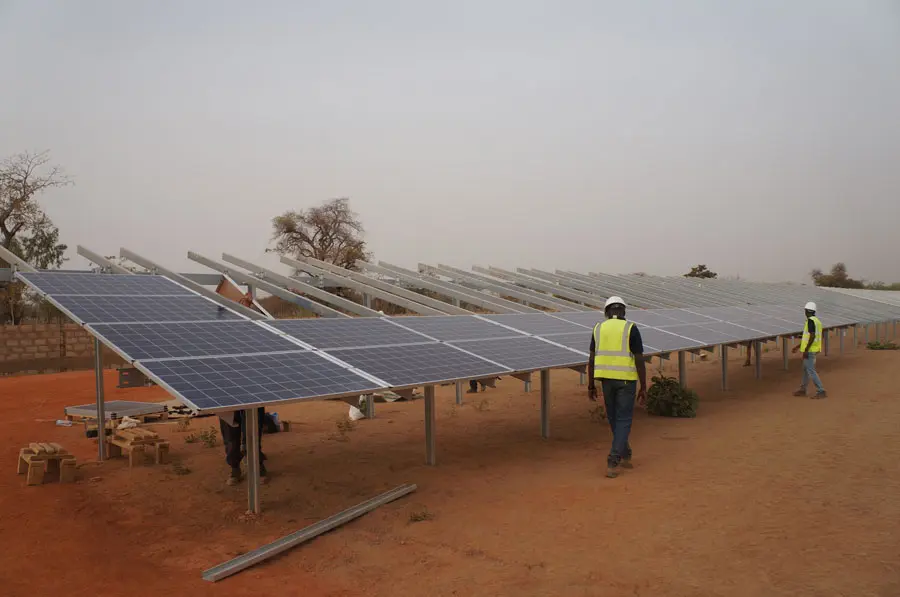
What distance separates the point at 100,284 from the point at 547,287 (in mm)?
12906

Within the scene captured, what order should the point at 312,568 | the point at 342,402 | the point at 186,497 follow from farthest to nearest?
the point at 342,402
the point at 186,497
the point at 312,568

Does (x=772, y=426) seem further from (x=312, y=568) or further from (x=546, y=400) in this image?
(x=312, y=568)

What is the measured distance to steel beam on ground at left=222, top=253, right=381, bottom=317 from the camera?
12.0m

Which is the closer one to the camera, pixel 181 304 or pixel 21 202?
pixel 181 304

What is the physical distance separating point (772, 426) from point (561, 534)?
705 centimetres

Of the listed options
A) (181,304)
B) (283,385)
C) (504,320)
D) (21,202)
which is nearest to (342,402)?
(504,320)

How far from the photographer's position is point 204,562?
6.02 m

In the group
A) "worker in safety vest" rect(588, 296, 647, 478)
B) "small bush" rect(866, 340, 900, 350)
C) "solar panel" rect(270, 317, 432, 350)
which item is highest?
"solar panel" rect(270, 317, 432, 350)

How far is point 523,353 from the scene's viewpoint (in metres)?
10.0

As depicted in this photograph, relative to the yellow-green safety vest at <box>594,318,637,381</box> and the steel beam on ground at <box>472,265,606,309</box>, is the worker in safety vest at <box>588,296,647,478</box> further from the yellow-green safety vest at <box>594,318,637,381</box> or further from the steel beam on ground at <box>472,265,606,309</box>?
the steel beam on ground at <box>472,265,606,309</box>

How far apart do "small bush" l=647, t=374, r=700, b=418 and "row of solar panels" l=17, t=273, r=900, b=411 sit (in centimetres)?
135

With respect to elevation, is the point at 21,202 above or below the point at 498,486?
above

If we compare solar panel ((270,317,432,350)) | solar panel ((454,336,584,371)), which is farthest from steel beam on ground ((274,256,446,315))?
solar panel ((270,317,432,350))

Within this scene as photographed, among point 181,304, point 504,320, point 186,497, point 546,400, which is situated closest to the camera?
point 186,497
